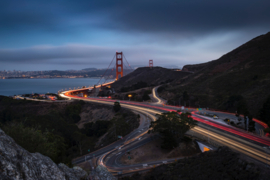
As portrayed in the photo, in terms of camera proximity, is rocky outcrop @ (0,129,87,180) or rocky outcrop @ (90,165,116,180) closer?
rocky outcrop @ (0,129,87,180)

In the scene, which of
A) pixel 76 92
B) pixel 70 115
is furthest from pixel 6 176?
pixel 76 92

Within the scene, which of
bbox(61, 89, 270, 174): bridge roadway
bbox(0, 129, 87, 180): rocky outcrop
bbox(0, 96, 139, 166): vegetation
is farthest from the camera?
bbox(61, 89, 270, 174): bridge roadway

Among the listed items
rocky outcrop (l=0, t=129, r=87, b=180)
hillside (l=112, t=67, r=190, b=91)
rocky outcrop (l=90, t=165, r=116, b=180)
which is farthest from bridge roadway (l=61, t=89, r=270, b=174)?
hillside (l=112, t=67, r=190, b=91)

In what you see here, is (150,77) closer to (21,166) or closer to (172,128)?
(172,128)

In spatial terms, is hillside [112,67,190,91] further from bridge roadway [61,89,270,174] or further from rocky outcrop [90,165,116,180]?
rocky outcrop [90,165,116,180]

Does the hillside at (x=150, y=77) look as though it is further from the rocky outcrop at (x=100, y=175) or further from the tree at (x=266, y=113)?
the rocky outcrop at (x=100, y=175)

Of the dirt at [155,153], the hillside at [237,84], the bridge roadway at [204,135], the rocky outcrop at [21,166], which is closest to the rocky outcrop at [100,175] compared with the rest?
the rocky outcrop at [21,166]
